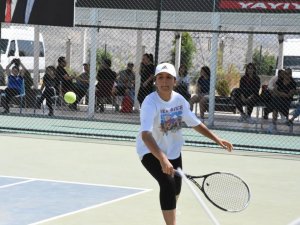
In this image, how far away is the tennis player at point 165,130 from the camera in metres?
6.46

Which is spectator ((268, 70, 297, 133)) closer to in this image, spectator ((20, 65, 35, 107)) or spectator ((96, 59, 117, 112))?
spectator ((96, 59, 117, 112))

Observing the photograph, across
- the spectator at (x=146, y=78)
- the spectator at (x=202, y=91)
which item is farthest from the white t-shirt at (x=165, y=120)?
the spectator at (x=202, y=91)

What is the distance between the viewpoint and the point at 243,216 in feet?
26.5

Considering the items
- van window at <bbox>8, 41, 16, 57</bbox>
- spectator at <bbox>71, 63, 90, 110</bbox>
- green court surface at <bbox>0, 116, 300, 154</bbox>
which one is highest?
van window at <bbox>8, 41, 16, 57</bbox>

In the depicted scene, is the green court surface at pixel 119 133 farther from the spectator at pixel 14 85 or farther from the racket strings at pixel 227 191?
the racket strings at pixel 227 191

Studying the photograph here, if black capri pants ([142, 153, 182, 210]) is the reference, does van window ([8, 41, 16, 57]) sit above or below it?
above

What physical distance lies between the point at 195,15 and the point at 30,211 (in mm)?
11704

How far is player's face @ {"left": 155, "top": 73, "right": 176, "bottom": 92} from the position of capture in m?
6.48

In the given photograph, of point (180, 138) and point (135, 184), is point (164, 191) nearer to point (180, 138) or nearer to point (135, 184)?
point (180, 138)

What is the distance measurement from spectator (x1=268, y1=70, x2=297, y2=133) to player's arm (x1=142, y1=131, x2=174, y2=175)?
1033 centimetres

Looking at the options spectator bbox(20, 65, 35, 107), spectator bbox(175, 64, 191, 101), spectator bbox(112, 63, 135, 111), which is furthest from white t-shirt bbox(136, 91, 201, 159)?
spectator bbox(20, 65, 35, 107)

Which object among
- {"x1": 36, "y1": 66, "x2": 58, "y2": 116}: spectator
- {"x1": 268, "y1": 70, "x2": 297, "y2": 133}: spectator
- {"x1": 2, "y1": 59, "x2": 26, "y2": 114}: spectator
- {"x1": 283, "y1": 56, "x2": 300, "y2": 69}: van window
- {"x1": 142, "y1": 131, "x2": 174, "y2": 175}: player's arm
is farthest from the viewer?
{"x1": 283, "y1": 56, "x2": 300, "y2": 69}: van window

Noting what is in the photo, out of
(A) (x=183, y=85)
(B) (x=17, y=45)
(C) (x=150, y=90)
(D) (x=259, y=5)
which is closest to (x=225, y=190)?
(C) (x=150, y=90)

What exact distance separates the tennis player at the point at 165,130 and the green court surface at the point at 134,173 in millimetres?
1077
